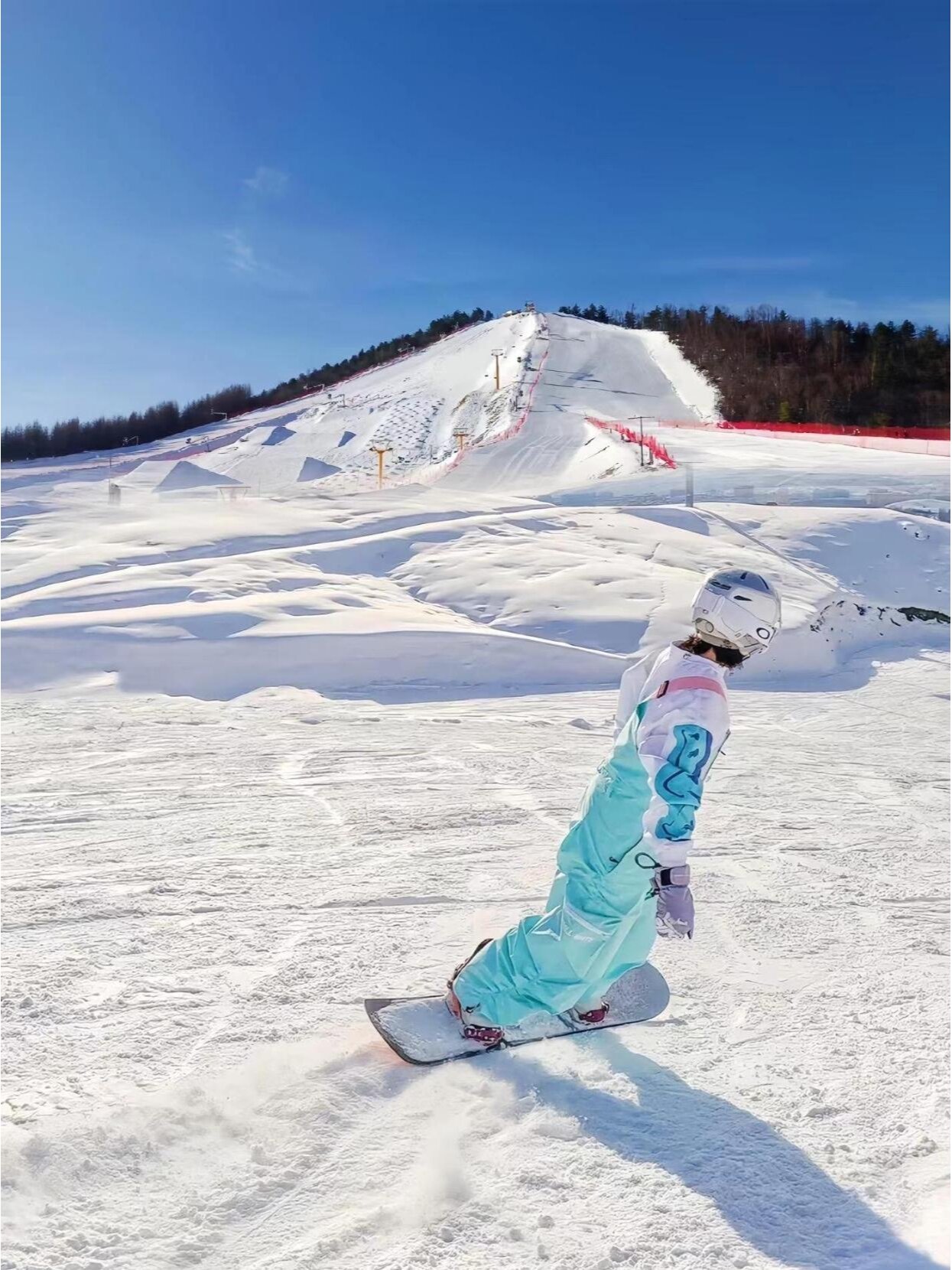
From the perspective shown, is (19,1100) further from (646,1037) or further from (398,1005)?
(646,1037)

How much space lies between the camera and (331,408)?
193ft

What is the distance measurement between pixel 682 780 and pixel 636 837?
9.0 inches

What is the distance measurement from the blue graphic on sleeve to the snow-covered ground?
86 cm

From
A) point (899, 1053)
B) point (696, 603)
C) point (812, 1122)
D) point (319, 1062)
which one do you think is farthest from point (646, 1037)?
point (696, 603)

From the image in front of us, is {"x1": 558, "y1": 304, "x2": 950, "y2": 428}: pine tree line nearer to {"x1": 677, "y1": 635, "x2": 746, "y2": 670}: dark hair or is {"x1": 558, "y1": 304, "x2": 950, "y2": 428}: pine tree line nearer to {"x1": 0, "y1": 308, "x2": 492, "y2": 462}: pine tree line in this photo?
{"x1": 0, "y1": 308, "x2": 492, "y2": 462}: pine tree line

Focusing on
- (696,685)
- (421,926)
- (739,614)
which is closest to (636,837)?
(696,685)

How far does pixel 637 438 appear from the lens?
3456cm

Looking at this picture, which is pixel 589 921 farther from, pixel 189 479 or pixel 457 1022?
pixel 189 479

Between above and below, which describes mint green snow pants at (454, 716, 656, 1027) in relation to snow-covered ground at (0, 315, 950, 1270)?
above

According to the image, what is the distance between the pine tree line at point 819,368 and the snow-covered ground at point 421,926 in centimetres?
4265

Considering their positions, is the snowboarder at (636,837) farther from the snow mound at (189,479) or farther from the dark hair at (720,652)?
the snow mound at (189,479)

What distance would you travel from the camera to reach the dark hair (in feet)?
8.74

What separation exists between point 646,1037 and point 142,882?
8.18 ft

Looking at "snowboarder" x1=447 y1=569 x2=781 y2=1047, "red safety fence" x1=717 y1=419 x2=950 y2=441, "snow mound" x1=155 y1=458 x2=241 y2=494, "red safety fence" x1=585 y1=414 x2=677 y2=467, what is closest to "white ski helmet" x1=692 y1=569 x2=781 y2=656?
"snowboarder" x1=447 y1=569 x2=781 y2=1047
